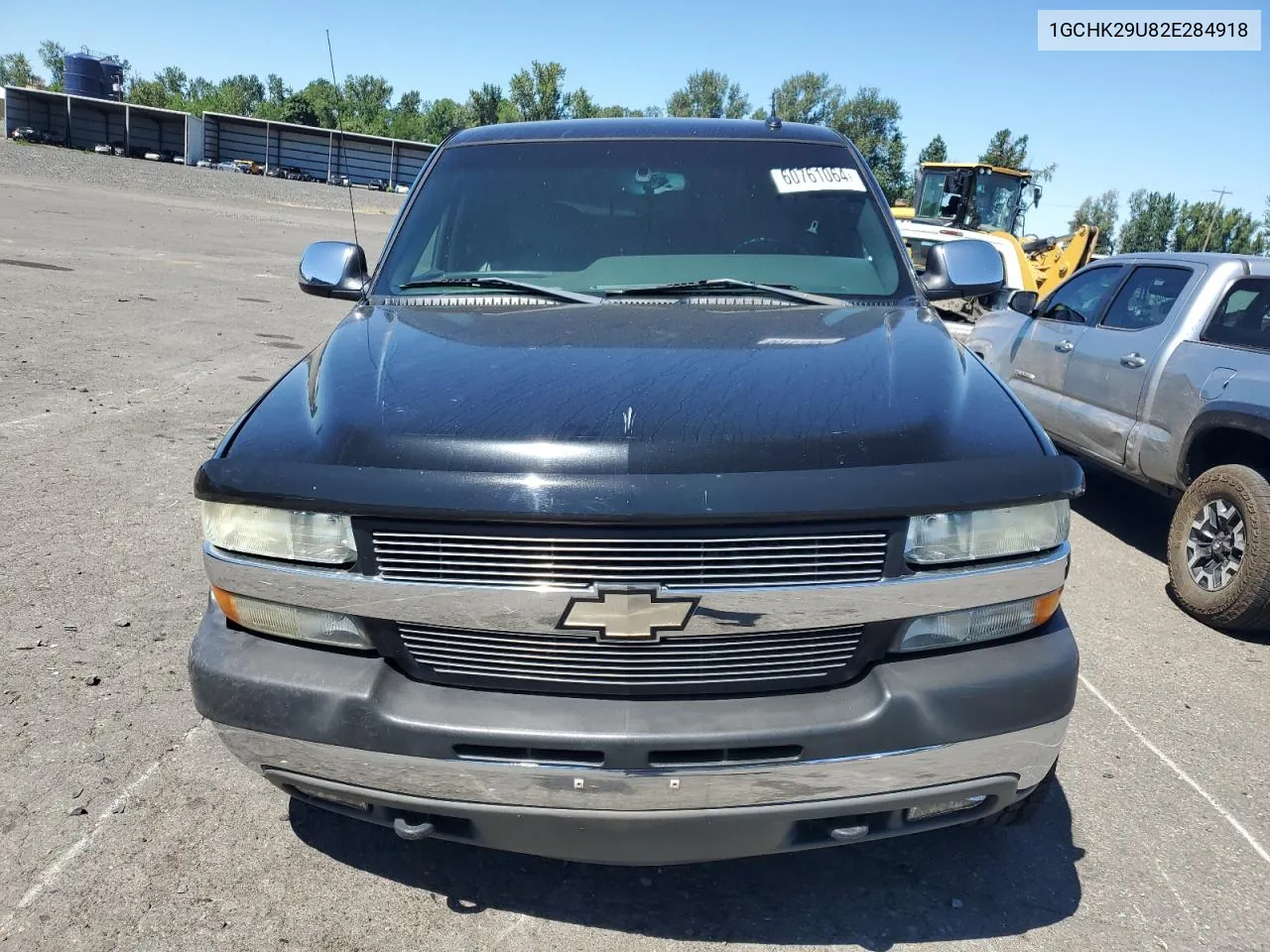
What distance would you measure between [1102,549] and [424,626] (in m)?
4.87

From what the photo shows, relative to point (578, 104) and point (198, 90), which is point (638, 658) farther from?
point (198, 90)

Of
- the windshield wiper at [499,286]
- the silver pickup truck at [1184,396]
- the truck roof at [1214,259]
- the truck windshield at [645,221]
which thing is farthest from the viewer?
the truck roof at [1214,259]

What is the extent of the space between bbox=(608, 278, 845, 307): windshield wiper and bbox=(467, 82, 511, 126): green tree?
96227 mm

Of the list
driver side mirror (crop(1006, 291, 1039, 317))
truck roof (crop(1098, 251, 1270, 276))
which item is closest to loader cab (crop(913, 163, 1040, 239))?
driver side mirror (crop(1006, 291, 1039, 317))

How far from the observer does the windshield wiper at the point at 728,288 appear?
3160 mm

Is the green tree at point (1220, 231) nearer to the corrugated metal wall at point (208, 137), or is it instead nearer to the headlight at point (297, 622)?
the corrugated metal wall at point (208, 137)

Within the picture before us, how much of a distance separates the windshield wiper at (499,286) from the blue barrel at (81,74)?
3451 inches

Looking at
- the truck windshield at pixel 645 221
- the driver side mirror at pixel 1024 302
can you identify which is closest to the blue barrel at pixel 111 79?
the driver side mirror at pixel 1024 302

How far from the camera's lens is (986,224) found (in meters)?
20.4

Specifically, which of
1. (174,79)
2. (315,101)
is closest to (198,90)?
(174,79)

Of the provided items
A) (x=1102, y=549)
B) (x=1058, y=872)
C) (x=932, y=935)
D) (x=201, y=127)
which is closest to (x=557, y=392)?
(x=932, y=935)

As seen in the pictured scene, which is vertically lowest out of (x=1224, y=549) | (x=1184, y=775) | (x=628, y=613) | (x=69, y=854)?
(x=1184, y=775)

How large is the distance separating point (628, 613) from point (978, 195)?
67.0 ft

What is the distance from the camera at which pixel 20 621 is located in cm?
374
